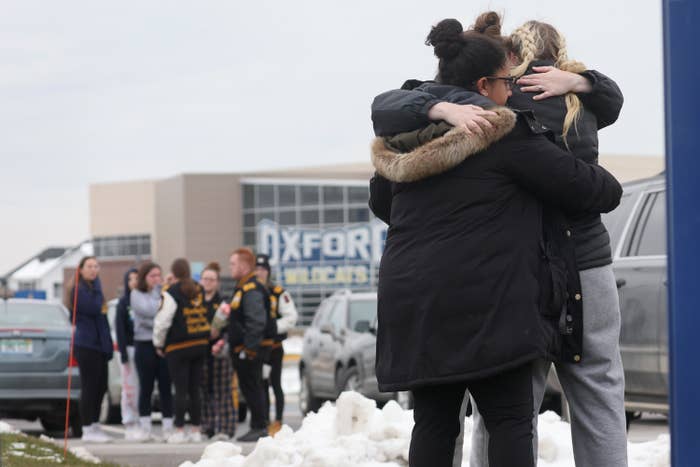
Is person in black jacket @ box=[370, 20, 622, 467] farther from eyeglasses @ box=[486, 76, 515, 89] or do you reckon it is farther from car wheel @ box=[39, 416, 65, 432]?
car wheel @ box=[39, 416, 65, 432]

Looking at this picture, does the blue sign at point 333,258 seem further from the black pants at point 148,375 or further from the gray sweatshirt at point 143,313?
the gray sweatshirt at point 143,313

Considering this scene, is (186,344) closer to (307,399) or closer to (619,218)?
(619,218)

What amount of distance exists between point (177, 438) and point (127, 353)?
174 cm

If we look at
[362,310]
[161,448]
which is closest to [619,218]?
[161,448]

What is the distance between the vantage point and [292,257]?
2943 inches

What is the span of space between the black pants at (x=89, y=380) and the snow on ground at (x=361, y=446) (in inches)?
213

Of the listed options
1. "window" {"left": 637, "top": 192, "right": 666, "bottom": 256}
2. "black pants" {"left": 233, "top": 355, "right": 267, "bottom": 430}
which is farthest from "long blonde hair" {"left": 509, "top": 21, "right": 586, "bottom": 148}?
"black pants" {"left": 233, "top": 355, "right": 267, "bottom": 430}

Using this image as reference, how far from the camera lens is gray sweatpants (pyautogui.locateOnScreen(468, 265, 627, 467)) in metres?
4.34

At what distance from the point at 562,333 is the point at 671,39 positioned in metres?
1.78

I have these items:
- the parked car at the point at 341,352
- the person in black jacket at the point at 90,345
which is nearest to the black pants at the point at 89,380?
the person in black jacket at the point at 90,345

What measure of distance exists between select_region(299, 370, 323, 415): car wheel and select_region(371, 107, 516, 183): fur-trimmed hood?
1331 cm

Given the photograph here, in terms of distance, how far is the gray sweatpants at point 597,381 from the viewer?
4340mm

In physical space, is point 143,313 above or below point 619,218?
below

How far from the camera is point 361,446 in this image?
6543 millimetres
